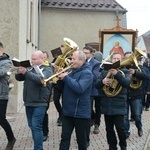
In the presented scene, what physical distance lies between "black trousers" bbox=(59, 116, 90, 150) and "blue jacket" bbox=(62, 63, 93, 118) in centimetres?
10

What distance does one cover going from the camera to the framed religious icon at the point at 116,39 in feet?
48.5

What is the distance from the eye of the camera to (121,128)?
6.43 metres

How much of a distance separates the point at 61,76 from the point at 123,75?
1233 millimetres

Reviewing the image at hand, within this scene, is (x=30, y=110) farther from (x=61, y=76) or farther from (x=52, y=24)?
(x=52, y=24)

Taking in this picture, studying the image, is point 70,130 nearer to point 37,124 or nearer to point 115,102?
point 37,124

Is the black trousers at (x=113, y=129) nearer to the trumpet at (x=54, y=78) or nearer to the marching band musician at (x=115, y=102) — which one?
the marching band musician at (x=115, y=102)

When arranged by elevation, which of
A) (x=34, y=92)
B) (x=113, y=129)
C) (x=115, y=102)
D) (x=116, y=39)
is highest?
(x=116, y=39)

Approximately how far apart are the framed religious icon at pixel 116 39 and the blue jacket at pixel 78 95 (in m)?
9.15

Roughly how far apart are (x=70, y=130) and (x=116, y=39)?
31.5 feet

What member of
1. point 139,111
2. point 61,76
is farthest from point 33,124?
point 139,111

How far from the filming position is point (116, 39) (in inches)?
587

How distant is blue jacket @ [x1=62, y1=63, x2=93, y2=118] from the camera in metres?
5.56

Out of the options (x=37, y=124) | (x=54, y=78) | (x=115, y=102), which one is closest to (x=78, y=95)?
(x=54, y=78)

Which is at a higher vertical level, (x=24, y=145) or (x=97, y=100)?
(x=97, y=100)
